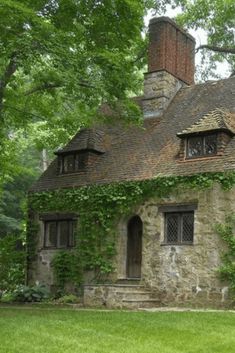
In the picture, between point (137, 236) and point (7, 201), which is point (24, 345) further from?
point (7, 201)

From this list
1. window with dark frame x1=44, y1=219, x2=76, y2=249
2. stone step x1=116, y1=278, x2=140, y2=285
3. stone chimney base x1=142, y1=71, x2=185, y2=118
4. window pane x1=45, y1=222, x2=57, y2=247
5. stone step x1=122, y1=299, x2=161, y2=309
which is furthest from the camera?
stone chimney base x1=142, y1=71, x2=185, y2=118

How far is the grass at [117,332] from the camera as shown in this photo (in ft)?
31.0

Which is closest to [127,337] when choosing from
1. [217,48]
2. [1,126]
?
[1,126]

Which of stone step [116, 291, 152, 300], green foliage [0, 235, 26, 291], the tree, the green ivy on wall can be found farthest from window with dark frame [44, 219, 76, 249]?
stone step [116, 291, 152, 300]

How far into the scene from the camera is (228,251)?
16.3m

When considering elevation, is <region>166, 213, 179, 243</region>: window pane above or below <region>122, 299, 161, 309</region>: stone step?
above

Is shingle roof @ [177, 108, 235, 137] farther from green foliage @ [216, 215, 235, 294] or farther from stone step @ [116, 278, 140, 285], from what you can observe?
stone step @ [116, 278, 140, 285]

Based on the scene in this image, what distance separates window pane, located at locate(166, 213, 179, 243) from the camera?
57.9 feet

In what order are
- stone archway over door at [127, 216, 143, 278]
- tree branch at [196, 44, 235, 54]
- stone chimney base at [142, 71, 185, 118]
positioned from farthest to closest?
tree branch at [196, 44, 235, 54] → stone chimney base at [142, 71, 185, 118] → stone archway over door at [127, 216, 143, 278]

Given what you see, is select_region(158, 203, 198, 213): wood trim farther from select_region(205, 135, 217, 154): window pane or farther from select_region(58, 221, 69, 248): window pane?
select_region(58, 221, 69, 248): window pane

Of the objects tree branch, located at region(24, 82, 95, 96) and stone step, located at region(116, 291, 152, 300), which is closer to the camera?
stone step, located at region(116, 291, 152, 300)

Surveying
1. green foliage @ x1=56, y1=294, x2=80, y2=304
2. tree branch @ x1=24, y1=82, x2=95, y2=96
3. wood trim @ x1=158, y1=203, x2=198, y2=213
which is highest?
tree branch @ x1=24, y1=82, x2=95, y2=96

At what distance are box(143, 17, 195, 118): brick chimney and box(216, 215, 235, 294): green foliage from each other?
21.6 ft

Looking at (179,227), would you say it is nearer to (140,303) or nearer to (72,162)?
(140,303)
